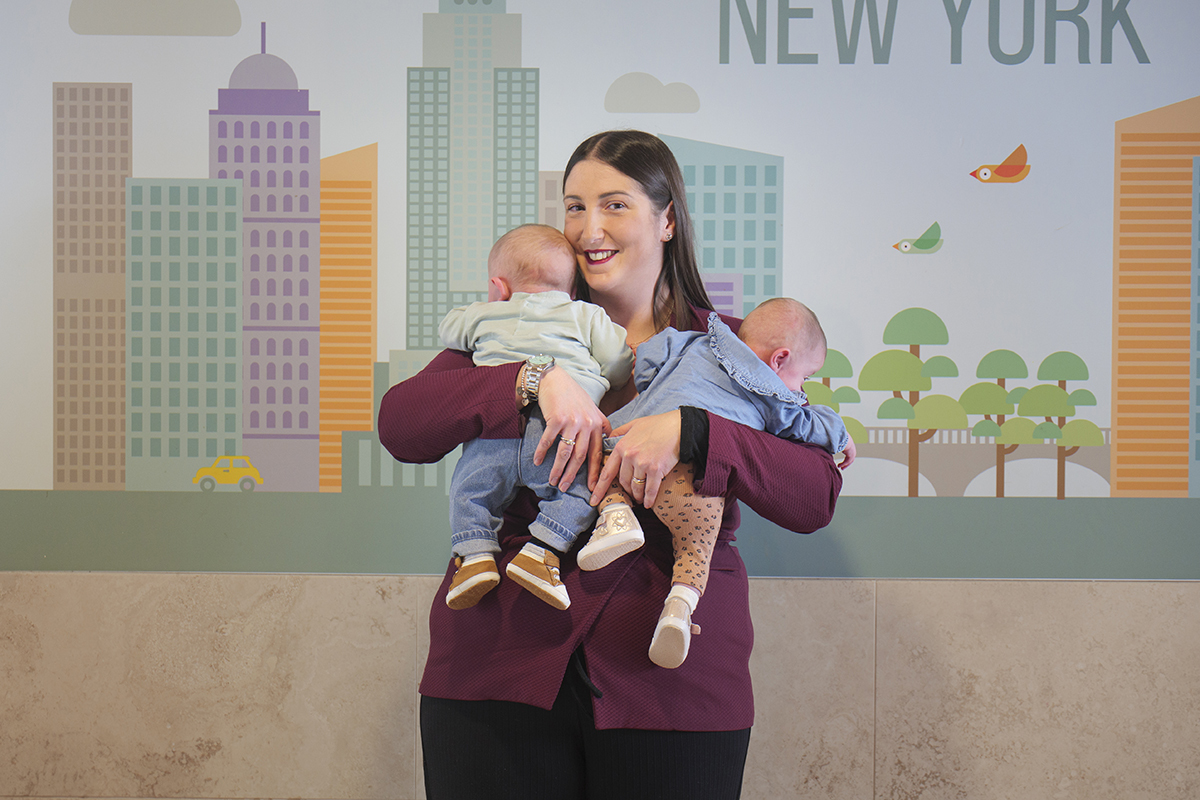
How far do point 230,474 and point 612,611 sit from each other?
1.49 metres

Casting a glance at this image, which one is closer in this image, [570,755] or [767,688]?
[570,755]

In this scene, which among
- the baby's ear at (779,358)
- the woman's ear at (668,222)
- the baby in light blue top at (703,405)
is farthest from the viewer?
the woman's ear at (668,222)

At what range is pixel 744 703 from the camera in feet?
3.93

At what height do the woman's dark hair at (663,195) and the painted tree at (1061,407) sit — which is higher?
the woman's dark hair at (663,195)

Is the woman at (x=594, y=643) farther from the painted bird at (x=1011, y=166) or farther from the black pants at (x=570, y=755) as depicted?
the painted bird at (x=1011, y=166)

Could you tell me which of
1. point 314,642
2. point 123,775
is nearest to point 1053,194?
point 314,642

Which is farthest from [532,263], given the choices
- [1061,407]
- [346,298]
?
[1061,407]

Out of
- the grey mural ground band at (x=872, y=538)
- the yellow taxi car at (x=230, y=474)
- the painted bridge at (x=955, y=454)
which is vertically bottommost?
the grey mural ground band at (x=872, y=538)

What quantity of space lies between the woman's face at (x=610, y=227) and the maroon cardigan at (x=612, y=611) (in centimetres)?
34

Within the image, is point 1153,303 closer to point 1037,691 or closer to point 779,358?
point 1037,691

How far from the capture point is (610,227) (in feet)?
4.65

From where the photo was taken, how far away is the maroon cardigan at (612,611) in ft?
3.67

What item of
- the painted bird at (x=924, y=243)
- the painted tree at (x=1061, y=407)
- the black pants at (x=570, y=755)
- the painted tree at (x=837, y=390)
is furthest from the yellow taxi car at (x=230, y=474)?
the painted tree at (x=1061, y=407)

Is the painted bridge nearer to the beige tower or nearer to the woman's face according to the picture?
the woman's face
